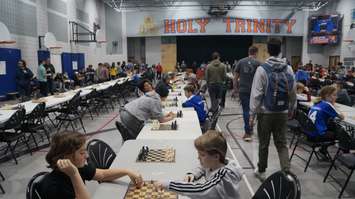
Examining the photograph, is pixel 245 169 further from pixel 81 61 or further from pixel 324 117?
pixel 81 61

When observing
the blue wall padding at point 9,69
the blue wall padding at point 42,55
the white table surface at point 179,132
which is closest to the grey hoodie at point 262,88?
the white table surface at point 179,132

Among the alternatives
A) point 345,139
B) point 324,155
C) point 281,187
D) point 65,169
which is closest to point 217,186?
point 281,187

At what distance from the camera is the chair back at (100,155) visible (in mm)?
2637

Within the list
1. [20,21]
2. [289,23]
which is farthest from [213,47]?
[20,21]

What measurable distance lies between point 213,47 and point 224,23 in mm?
2662

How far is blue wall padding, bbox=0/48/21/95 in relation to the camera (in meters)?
10.8

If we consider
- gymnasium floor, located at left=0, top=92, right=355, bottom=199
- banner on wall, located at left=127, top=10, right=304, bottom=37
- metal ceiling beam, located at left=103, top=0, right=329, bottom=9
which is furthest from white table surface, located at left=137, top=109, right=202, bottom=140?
banner on wall, located at left=127, top=10, right=304, bottom=37

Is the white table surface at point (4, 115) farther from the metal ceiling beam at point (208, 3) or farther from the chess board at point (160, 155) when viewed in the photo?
the metal ceiling beam at point (208, 3)

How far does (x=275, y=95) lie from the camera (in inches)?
144

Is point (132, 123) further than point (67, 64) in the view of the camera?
No

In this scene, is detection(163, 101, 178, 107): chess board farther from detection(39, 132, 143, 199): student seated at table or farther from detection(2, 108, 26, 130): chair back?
detection(39, 132, 143, 199): student seated at table

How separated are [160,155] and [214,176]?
3.11ft

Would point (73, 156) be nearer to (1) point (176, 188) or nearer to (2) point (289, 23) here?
(1) point (176, 188)

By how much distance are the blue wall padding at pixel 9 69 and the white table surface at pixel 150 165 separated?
957 centimetres
